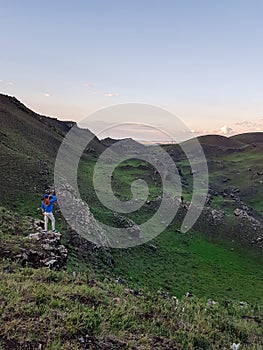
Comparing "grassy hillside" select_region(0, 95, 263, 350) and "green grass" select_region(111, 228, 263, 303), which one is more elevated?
"grassy hillside" select_region(0, 95, 263, 350)

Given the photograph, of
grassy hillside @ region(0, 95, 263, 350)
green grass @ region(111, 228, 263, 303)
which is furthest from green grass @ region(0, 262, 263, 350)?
green grass @ region(111, 228, 263, 303)

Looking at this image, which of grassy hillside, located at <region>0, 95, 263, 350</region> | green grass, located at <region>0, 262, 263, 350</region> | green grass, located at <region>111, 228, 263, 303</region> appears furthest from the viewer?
green grass, located at <region>111, 228, 263, 303</region>

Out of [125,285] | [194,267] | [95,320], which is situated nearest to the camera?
[95,320]

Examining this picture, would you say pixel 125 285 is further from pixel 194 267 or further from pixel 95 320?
pixel 194 267

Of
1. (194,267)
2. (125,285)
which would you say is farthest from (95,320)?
(194,267)

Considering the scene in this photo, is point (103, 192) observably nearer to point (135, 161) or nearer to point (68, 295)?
point (68, 295)

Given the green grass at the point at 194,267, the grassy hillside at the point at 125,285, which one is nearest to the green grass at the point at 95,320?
the grassy hillside at the point at 125,285

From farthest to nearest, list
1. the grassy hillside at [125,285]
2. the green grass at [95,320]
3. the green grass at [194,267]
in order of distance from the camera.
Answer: the green grass at [194,267] → the grassy hillside at [125,285] → the green grass at [95,320]

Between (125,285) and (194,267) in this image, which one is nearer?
(125,285)

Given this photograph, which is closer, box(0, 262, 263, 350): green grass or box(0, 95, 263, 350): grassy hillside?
box(0, 262, 263, 350): green grass

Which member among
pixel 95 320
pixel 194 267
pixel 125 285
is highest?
pixel 95 320

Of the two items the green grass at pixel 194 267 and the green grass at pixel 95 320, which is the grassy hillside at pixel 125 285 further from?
the green grass at pixel 194 267

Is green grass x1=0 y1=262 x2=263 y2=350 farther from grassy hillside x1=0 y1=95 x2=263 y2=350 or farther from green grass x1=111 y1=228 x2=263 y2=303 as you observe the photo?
green grass x1=111 y1=228 x2=263 y2=303

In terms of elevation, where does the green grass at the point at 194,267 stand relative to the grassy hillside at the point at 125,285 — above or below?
below
